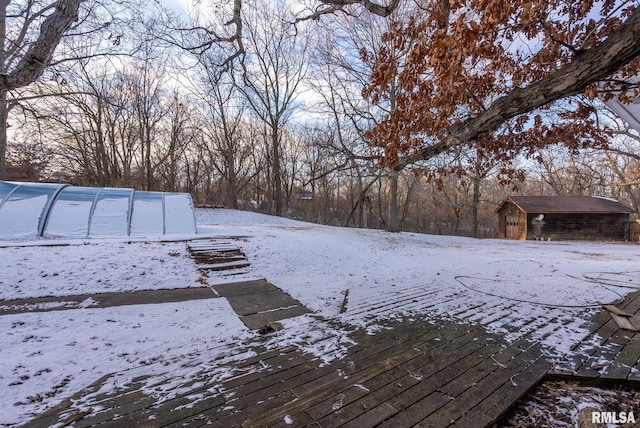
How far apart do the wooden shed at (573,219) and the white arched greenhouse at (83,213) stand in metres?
21.0

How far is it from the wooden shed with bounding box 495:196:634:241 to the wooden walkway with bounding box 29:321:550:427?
20420 millimetres

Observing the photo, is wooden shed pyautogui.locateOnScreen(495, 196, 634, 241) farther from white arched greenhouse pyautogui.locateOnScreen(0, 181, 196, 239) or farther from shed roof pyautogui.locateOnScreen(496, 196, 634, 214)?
white arched greenhouse pyautogui.locateOnScreen(0, 181, 196, 239)

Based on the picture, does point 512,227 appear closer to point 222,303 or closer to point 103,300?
point 222,303

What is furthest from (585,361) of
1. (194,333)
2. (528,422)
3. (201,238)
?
(201,238)

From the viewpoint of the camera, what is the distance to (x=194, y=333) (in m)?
3.03

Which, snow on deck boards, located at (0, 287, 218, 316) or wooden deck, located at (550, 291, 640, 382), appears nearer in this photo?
wooden deck, located at (550, 291, 640, 382)

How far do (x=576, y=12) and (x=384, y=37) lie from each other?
2.28 m

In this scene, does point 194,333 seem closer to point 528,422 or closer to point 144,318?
point 144,318

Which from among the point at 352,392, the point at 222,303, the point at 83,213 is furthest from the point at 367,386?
the point at 83,213

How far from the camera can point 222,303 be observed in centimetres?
391

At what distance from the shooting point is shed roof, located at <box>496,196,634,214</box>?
59.9ft

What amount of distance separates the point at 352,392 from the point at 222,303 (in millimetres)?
2351

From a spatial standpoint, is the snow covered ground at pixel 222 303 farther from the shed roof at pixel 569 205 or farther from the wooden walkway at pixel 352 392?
the shed roof at pixel 569 205

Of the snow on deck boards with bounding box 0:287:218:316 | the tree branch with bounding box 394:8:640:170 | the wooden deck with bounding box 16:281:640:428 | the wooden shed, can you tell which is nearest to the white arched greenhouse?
the snow on deck boards with bounding box 0:287:218:316
